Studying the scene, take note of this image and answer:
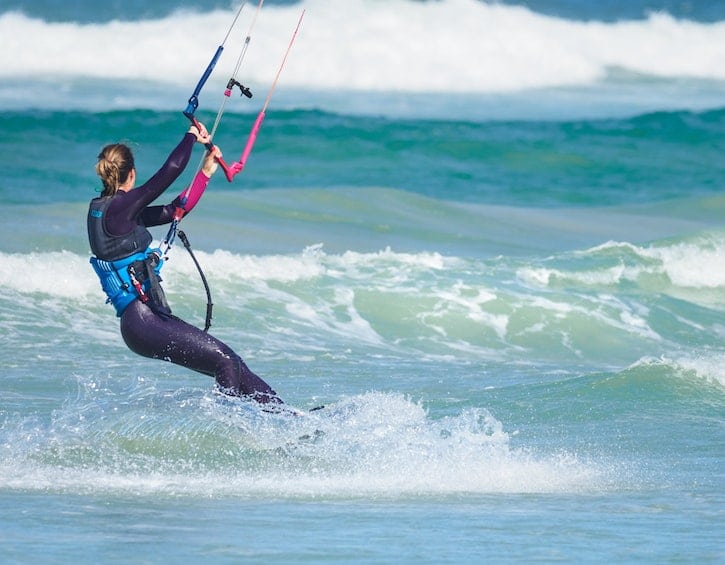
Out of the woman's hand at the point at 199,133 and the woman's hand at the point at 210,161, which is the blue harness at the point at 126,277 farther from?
the woman's hand at the point at 199,133

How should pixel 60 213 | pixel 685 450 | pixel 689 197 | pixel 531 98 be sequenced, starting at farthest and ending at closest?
pixel 531 98, pixel 689 197, pixel 60 213, pixel 685 450

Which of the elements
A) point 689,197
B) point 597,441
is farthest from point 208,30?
point 597,441

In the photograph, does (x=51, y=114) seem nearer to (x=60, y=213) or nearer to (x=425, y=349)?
(x=60, y=213)

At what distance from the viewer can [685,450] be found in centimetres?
839

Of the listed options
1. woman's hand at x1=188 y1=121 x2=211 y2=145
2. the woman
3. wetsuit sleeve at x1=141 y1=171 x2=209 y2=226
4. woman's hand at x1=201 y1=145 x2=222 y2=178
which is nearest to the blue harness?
the woman

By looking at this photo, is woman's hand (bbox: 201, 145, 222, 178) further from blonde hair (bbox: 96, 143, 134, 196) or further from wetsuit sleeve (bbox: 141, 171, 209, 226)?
blonde hair (bbox: 96, 143, 134, 196)

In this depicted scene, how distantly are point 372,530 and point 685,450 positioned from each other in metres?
3.14

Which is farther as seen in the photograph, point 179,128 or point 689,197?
point 179,128

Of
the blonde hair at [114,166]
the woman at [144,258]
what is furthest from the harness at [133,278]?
the blonde hair at [114,166]

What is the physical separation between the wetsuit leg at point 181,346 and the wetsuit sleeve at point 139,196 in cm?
43

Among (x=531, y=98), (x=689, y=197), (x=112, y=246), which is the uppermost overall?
(x=531, y=98)

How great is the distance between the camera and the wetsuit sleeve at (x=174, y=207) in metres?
6.96

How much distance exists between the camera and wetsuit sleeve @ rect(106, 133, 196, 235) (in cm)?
676

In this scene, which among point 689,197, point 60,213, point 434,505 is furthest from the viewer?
point 689,197
